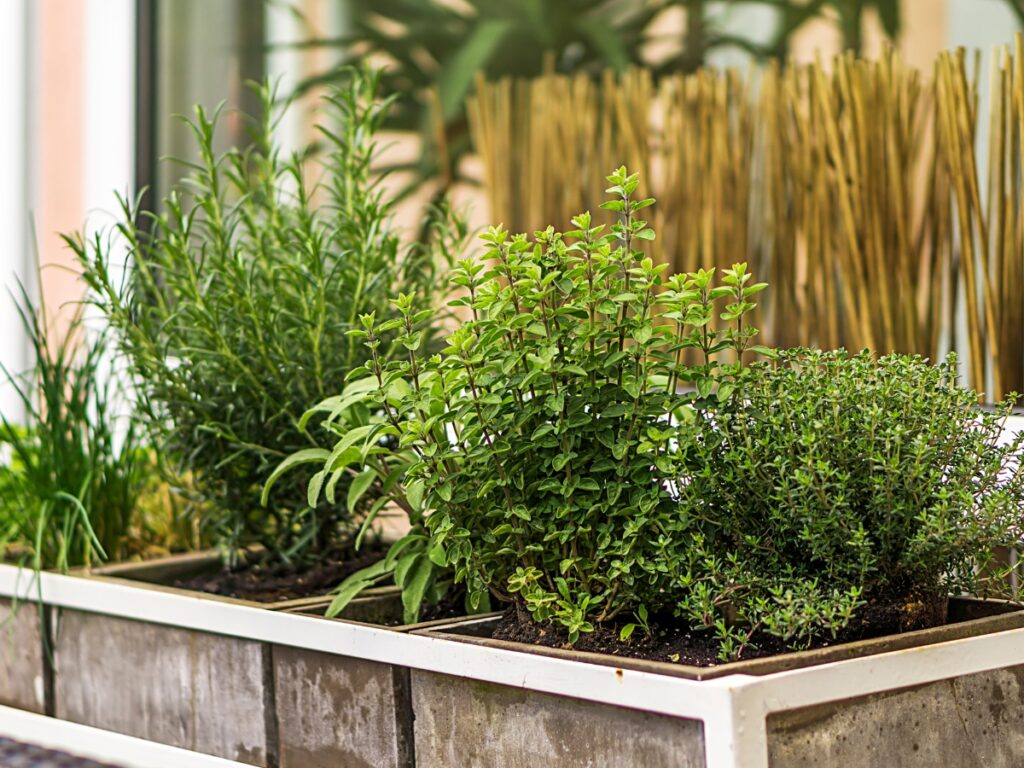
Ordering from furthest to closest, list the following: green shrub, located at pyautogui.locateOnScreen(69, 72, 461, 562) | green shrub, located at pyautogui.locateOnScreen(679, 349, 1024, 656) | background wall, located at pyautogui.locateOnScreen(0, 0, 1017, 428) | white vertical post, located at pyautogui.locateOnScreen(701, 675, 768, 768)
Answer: background wall, located at pyautogui.locateOnScreen(0, 0, 1017, 428) → green shrub, located at pyautogui.locateOnScreen(69, 72, 461, 562) → green shrub, located at pyautogui.locateOnScreen(679, 349, 1024, 656) → white vertical post, located at pyautogui.locateOnScreen(701, 675, 768, 768)

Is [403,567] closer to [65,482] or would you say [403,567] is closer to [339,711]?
[339,711]

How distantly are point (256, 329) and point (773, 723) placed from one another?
0.71 meters

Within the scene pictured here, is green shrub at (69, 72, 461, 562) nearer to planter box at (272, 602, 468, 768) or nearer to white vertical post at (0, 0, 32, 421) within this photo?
planter box at (272, 602, 468, 768)

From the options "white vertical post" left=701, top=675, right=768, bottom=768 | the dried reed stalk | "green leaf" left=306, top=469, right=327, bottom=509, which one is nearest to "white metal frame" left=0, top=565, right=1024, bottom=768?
"white vertical post" left=701, top=675, right=768, bottom=768

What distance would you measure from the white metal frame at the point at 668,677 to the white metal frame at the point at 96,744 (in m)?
0.12

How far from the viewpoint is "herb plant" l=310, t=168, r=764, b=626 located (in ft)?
3.34

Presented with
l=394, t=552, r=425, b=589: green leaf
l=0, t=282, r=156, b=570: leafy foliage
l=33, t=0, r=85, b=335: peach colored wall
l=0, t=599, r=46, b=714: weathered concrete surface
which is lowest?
l=0, t=599, r=46, b=714: weathered concrete surface

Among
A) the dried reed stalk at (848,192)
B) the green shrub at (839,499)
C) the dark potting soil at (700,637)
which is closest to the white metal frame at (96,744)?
the dark potting soil at (700,637)

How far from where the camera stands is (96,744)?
1.34m

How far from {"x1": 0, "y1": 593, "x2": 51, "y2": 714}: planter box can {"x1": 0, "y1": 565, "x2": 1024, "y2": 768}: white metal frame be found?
0.96 feet

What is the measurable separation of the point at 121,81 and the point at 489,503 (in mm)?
1738

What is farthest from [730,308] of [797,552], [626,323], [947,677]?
[947,677]

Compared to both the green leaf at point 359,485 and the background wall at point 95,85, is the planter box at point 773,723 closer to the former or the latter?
the green leaf at point 359,485

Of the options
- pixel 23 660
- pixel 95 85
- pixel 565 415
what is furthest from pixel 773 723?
pixel 95 85
